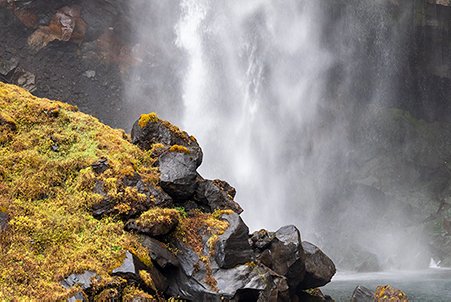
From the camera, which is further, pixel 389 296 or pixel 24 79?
pixel 24 79

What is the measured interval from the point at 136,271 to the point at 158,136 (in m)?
5.59

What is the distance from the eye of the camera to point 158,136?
1395 centimetres

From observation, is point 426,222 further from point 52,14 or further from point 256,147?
point 52,14

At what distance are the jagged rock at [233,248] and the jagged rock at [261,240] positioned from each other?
102 cm

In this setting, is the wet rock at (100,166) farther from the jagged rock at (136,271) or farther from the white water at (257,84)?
the white water at (257,84)

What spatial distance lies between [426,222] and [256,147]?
1578 cm

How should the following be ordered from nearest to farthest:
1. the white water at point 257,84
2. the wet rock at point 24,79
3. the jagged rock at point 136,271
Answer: the jagged rock at point 136,271 → the wet rock at point 24,79 → the white water at point 257,84

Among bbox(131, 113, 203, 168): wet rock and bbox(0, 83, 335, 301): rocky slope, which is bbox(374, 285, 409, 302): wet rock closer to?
bbox(0, 83, 335, 301): rocky slope

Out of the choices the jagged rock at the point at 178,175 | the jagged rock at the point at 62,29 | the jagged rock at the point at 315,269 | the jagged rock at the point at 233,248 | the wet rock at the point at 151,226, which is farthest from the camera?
the jagged rock at the point at 62,29

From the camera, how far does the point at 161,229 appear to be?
10820 mm

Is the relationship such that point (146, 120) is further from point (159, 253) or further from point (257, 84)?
point (257, 84)

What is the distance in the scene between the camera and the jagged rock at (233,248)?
35.6 feet

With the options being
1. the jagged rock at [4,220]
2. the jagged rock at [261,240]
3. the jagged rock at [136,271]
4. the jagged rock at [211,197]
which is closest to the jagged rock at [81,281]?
the jagged rock at [136,271]

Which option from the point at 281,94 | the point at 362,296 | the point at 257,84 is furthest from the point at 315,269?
the point at 257,84
